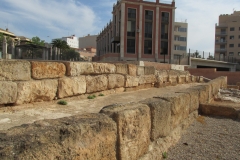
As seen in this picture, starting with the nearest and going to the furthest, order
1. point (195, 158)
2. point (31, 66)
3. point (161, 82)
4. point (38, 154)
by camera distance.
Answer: point (38, 154)
point (195, 158)
point (31, 66)
point (161, 82)

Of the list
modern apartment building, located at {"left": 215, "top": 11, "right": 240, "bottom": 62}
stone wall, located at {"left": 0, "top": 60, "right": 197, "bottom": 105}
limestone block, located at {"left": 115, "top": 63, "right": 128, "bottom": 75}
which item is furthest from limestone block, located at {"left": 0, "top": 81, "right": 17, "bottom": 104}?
modern apartment building, located at {"left": 215, "top": 11, "right": 240, "bottom": 62}

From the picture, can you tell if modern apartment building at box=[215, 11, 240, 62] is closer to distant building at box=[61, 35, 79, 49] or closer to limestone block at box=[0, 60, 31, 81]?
distant building at box=[61, 35, 79, 49]

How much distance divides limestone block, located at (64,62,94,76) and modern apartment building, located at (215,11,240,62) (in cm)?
6364

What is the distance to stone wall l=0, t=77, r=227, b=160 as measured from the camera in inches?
63.2

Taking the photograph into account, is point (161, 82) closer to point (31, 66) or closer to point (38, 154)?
point (31, 66)

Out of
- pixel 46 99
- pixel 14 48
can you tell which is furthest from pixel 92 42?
pixel 46 99

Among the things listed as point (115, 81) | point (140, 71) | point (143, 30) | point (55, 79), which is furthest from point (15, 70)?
point (143, 30)

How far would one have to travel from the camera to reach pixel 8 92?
415cm

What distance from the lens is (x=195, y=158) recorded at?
347cm

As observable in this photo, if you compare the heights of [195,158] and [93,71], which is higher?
[93,71]

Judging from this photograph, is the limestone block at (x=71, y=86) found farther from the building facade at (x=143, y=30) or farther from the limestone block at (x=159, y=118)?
the building facade at (x=143, y=30)

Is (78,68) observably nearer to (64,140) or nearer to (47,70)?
(47,70)

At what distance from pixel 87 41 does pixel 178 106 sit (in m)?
87.7

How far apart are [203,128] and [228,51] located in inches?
2669
